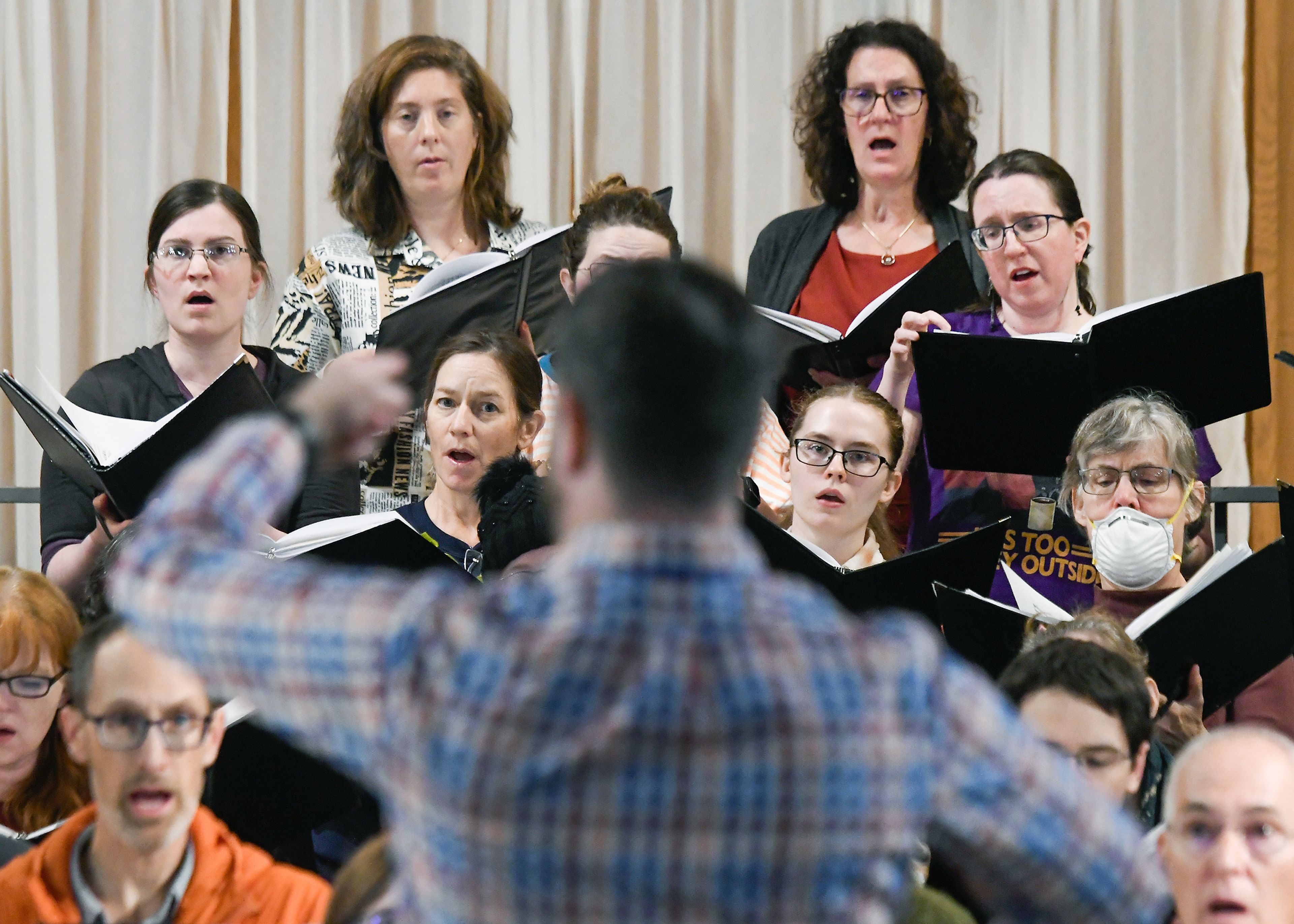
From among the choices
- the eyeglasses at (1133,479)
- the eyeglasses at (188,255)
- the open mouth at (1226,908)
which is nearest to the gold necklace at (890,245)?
the eyeglasses at (1133,479)

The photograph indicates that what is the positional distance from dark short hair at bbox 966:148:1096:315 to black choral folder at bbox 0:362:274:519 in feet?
4.21

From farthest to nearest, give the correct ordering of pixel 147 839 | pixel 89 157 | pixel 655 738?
pixel 89 157
pixel 147 839
pixel 655 738

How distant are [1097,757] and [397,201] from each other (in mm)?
1813

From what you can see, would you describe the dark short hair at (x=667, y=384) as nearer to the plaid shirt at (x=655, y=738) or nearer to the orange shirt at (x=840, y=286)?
the plaid shirt at (x=655, y=738)

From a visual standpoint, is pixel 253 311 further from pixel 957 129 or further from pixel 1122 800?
pixel 1122 800

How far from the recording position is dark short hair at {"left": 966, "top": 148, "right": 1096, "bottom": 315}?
2785 mm

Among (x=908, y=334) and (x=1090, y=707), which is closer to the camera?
(x=1090, y=707)

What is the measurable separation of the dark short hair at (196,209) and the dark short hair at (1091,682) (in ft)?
5.35

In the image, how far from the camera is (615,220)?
111 inches

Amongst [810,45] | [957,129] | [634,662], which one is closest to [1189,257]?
[810,45]

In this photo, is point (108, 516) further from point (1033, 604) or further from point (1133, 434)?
point (1133, 434)

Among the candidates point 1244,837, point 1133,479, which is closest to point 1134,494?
point 1133,479

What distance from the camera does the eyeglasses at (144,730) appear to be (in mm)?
1687

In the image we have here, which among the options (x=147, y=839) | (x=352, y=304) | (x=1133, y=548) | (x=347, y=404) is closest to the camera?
(x=347, y=404)
